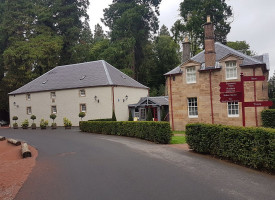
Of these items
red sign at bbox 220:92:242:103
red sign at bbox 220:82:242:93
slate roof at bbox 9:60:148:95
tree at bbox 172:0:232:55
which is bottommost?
red sign at bbox 220:92:242:103

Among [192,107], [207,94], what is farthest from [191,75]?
[192,107]

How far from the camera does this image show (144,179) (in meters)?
7.34

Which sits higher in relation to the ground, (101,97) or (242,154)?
(101,97)

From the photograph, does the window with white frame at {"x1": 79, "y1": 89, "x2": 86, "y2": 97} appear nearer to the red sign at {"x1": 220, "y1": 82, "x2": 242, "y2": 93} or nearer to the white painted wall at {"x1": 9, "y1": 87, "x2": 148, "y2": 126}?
the white painted wall at {"x1": 9, "y1": 87, "x2": 148, "y2": 126}

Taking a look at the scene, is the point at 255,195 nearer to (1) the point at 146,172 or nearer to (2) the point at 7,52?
(1) the point at 146,172

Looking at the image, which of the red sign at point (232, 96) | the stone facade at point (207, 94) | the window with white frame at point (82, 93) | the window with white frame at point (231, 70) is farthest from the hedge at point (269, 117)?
the window with white frame at point (82, 93)

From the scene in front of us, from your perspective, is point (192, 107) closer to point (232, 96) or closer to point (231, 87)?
point (232, 96)

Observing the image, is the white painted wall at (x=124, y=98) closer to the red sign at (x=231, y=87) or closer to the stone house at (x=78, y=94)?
the stone house at (x=78, y=94)

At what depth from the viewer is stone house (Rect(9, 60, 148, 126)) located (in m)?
31.1

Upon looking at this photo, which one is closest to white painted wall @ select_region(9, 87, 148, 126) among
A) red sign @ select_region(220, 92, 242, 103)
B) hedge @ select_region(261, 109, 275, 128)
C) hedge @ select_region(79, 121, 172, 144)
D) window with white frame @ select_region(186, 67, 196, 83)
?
hedge @ select_region(79, 121, 172, 144)

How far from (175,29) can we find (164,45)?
620cm

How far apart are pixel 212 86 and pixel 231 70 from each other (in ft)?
6.74

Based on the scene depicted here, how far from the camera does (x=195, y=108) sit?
22391 mm

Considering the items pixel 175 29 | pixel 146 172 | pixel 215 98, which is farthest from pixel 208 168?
pixel 175 29
